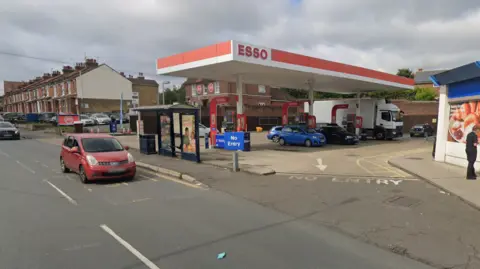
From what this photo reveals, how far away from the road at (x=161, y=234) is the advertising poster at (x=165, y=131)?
6938mm

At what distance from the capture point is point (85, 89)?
49.1m

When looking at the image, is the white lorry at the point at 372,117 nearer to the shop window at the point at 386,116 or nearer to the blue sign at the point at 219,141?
the shop window at the point at 386,116

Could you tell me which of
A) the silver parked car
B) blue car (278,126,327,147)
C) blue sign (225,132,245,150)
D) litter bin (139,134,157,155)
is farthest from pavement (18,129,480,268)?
the silver parked car

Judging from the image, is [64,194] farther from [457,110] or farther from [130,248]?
[457,110]

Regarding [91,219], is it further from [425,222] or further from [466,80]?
[466,80]

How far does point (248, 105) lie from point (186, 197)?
34.3 m

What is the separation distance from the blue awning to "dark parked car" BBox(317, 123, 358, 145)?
10174 mm

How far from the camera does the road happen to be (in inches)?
170

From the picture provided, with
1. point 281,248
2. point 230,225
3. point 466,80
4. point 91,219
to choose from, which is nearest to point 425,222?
point 281,248

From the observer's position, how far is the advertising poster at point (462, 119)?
11297mm

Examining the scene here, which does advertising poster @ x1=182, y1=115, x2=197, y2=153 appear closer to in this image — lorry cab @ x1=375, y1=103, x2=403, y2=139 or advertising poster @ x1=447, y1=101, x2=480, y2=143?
advertising poster @ x1=447, y1=101, x2=480, y2=143

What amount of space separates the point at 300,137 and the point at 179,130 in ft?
33.5

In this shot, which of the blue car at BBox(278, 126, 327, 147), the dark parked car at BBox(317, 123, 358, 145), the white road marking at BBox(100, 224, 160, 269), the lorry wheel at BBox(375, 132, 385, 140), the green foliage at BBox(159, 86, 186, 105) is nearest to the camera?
the white road marking at BBox(100, 224, 160, 269)

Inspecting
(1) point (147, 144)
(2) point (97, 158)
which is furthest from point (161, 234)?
(1) point (147, 144)
